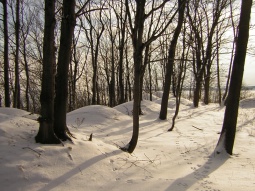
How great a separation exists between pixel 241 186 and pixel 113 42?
2051 cm

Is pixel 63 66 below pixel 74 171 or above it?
above

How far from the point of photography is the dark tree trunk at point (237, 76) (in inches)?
265

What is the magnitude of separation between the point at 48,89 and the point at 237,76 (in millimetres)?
4966

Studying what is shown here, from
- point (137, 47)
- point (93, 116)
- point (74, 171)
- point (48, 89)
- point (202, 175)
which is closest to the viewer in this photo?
point (74, 171)

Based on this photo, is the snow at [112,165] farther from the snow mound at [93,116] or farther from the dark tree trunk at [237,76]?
the snow mound at [93,116]

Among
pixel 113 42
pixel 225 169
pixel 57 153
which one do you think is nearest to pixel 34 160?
pixel 57 153

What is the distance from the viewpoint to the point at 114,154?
18.9ft

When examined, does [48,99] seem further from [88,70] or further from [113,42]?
[88,70]

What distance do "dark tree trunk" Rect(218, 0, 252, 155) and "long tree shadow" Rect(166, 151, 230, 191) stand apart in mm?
473

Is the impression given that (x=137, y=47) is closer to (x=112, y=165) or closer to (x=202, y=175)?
(x=112, y=165)

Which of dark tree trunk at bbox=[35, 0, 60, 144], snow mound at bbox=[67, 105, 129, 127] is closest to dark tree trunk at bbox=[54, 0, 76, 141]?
dark tree trunk at bbox=[35, 0, 60, 144]

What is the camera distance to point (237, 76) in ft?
22.4

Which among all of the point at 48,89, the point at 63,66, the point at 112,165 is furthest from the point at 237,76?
the point at 48,89

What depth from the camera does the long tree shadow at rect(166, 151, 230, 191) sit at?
456 centimetres
